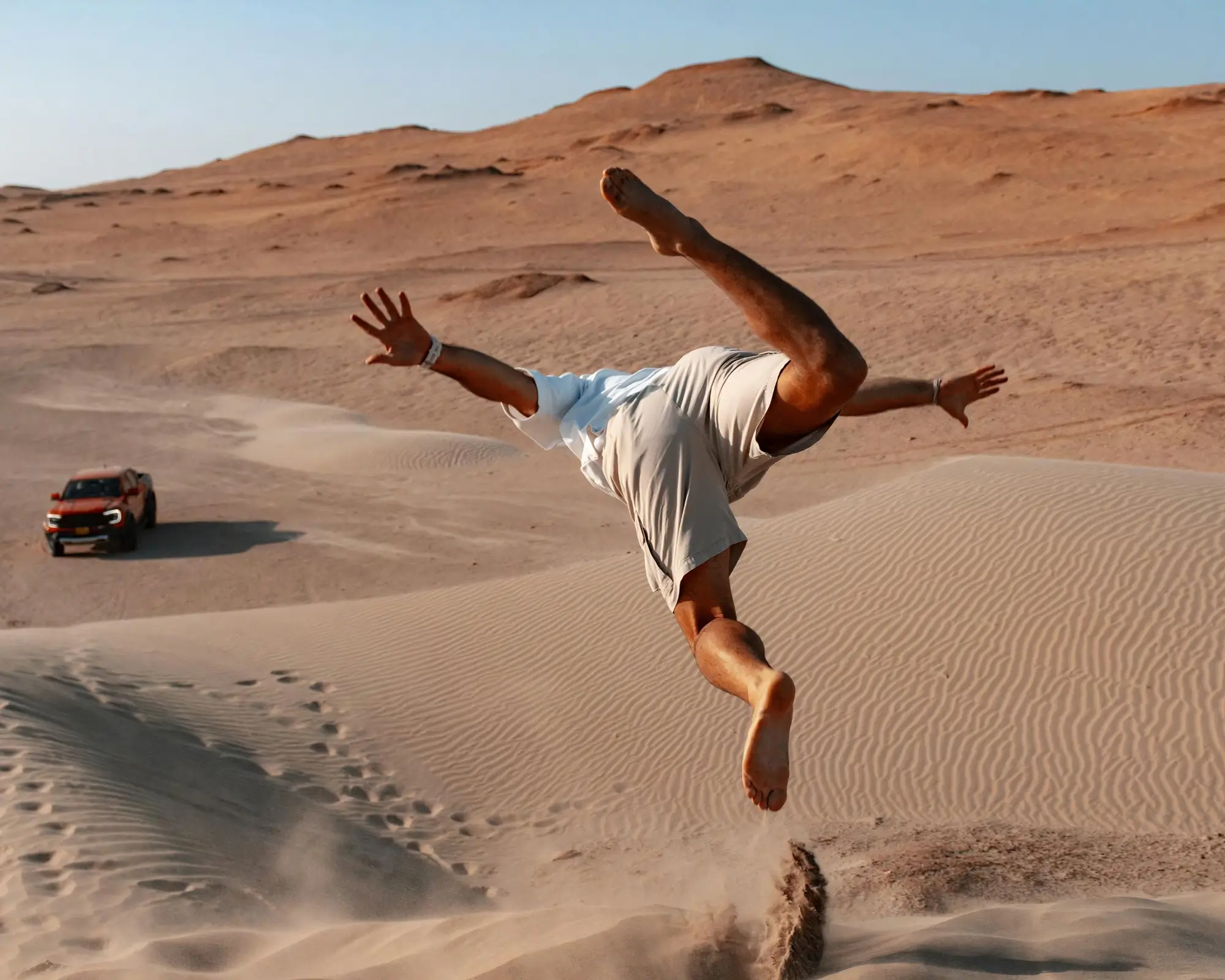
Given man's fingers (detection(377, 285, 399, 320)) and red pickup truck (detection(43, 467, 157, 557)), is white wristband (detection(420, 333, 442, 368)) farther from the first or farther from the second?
red pickup truck (detection(43, 467, 157, 557))

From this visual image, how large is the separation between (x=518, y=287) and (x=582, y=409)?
1165 inches

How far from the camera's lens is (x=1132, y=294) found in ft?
88.5

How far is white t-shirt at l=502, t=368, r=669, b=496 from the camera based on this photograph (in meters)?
4.75

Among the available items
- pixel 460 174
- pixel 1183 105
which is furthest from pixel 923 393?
pixel 460 174

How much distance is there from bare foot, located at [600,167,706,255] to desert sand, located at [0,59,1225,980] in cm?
256

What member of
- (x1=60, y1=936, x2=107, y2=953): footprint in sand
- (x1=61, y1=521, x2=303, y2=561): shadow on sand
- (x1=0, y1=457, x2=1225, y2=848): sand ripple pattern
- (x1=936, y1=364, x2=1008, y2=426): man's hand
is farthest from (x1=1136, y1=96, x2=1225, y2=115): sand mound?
(x1=60, y1=936, x2=107, y2=953): footprint in sand

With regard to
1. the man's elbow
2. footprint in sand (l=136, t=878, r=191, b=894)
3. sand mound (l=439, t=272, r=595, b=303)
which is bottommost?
footprint in sand (l=136, t=878, r=191, b=894)

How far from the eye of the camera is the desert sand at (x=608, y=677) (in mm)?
6020

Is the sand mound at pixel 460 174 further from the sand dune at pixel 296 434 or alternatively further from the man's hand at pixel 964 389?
the man's hand at pixel 964 389

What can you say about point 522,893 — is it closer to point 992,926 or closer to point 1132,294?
point 992,926

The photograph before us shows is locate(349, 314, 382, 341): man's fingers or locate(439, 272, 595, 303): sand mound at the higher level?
locate(439, 272, 595, 303): sand mound

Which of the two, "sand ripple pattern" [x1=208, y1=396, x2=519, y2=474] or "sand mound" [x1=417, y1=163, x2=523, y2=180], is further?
"sand mound" [x1=417, y1=163, x2=523, y2=180]

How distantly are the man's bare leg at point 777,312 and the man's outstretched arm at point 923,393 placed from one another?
57cm

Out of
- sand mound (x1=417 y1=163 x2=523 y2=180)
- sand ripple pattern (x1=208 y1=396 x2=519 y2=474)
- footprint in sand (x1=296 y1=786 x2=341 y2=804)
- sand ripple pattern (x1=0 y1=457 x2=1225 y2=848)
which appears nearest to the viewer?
footprint in sand (x1=296 y1=786 x2=341 y2=804)
